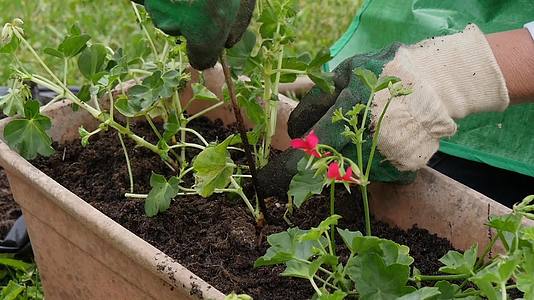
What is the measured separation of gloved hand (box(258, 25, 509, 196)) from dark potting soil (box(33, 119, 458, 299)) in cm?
9

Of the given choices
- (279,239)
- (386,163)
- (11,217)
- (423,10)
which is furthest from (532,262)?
(11,217)

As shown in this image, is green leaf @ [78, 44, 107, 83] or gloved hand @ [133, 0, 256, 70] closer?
gloved hand @ [133, 0, 256, 70]

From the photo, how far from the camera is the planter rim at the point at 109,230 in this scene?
1267 mm

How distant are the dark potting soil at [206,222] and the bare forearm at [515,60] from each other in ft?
1.13

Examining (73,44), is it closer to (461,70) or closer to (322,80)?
(322,80)

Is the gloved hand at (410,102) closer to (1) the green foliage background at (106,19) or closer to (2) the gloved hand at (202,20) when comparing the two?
(2) the gloved hand at (202,20)

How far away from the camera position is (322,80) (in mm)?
1501

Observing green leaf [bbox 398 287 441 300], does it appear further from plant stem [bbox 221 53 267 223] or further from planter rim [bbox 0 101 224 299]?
plant stem [bbox 221 53 267 223]

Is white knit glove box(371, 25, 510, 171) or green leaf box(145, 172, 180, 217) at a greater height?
white knit glove box(371, 25, 510, 171)

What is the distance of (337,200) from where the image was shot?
1621mm

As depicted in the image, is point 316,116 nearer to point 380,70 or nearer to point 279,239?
point 380,70

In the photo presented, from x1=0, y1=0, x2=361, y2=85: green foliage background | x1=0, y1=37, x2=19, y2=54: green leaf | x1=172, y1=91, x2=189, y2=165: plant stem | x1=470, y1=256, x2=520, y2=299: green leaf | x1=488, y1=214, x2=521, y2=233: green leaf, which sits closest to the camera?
x1=470, y1=256, x2=520, y2=299: green leaf

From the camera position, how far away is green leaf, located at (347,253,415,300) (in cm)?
112

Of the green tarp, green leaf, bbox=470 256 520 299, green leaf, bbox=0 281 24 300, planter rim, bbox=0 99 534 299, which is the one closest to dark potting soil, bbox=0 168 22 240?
green leaf, bbox=0 281 24 300
